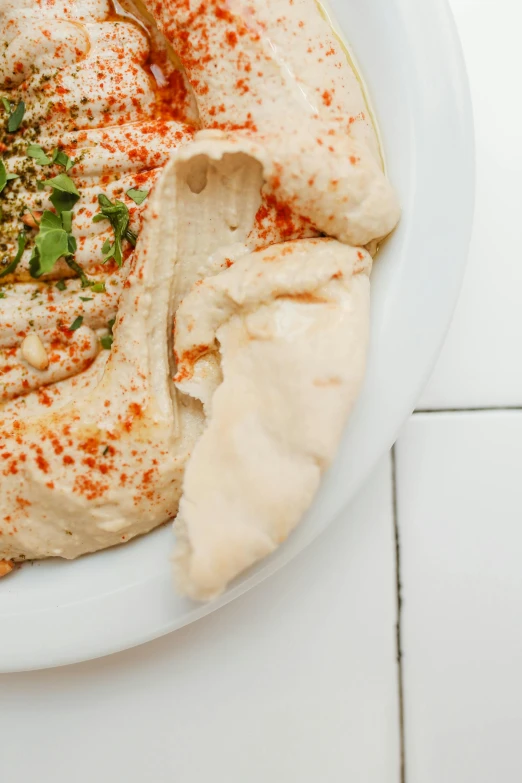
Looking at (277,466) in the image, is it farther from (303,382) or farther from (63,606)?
(63,606)

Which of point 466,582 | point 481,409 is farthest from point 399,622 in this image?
point 481,409

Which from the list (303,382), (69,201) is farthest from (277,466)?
(69,201)

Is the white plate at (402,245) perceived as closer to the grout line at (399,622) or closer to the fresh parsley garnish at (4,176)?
the grout line at (399,622)

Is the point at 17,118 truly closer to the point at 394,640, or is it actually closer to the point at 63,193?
the point at 63,193

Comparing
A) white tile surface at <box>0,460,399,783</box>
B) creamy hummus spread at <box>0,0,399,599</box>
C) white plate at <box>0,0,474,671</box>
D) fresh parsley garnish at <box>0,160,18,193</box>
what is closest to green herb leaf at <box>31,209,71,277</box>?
creamy hummus spread at <box>0,0,399,599</box>

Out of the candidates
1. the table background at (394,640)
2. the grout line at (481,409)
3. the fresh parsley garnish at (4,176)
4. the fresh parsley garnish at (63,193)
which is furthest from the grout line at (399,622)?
the fresh parsley garnish at (4,176)

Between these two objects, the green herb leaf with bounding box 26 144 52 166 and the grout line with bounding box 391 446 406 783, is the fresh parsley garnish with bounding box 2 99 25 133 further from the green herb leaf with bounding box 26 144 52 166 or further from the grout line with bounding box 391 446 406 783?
the grout line with bounding box 391 446 406 783

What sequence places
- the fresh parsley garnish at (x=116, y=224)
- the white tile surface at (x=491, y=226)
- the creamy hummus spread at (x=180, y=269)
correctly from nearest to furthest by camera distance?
the creamy hummus spread at (x=180, y=269) → the fresh parsley garnish at (x=116, y=224) → the white tile surface at (x=491, y=226)
